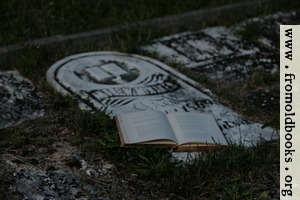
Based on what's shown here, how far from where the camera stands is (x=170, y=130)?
10.2ft

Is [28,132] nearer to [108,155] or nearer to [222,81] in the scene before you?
[108,155]

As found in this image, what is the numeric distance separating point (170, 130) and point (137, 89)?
2.97 ft

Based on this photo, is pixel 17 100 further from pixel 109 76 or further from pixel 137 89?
pixel 137 89

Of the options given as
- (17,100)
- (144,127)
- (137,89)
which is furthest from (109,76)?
(144,127)

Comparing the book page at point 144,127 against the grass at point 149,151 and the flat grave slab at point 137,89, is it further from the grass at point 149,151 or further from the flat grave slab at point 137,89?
the flat grave slab at point 137,89

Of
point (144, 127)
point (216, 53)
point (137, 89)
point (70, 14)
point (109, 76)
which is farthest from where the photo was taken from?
point (70, 14)

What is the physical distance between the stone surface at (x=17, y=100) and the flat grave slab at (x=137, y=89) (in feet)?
0.72

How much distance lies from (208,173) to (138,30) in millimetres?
2624

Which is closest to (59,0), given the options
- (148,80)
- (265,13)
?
(148,80)

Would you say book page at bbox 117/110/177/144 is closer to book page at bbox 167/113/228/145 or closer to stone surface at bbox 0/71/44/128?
book page at bbox 167/113/228/145

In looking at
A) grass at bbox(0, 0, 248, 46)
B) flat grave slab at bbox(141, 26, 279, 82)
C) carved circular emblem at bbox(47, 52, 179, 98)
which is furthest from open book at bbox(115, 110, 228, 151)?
grass at bbox(0, 0, 248, 46)

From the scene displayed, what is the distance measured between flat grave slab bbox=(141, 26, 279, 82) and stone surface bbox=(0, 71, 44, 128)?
4.59 feet

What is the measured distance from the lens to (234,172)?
2.90 meters

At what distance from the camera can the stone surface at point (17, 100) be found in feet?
11.3
